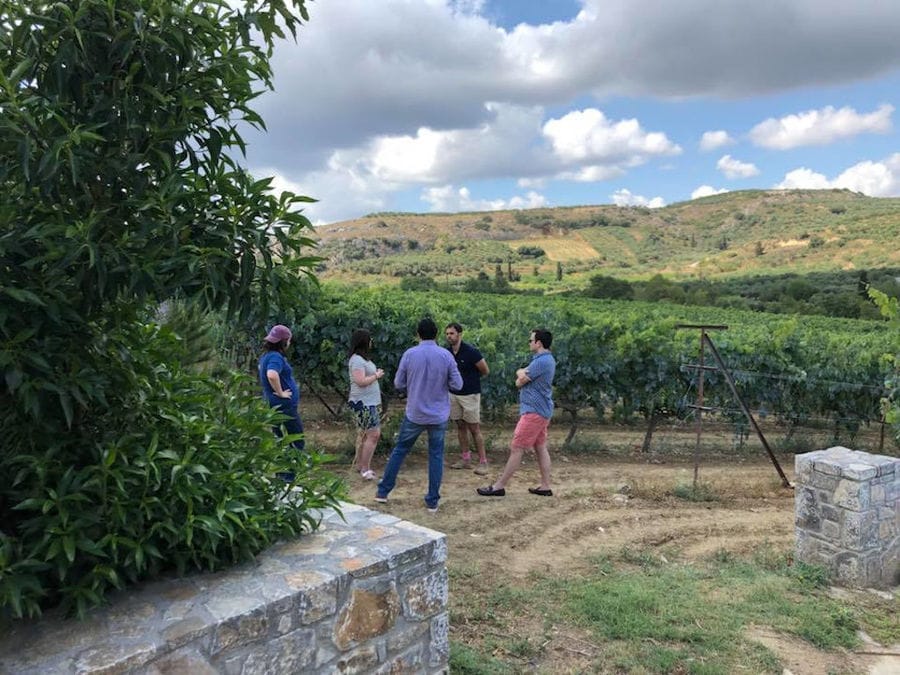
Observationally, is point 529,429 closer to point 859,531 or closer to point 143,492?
point 859,531

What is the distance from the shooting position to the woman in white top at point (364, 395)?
6350 millimetres

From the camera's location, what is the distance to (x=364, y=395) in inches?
262

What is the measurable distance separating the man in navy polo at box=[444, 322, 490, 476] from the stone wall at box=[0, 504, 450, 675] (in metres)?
3.99

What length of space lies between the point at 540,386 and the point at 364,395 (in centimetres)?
183

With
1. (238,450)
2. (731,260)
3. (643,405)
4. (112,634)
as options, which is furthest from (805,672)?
(731,260)

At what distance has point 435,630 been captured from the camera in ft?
10.1

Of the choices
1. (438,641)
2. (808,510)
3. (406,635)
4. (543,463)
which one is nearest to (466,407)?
(543,463)

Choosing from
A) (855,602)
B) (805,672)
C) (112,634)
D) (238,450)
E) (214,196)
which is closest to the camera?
(112,634)

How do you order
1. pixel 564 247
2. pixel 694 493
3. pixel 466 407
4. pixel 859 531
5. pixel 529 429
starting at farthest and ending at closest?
1. pixel 564 247
2. pixel 466 407
3. pixel 694 493
4. pixel 529 429
5. pixel 859 531

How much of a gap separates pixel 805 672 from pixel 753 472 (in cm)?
557

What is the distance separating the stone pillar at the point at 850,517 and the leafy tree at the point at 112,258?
4691mm

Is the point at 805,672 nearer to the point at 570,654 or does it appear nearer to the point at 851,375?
the point at 570,654

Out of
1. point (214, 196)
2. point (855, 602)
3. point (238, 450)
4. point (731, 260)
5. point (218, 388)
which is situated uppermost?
point (731, 260)

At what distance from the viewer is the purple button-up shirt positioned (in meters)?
5.68
